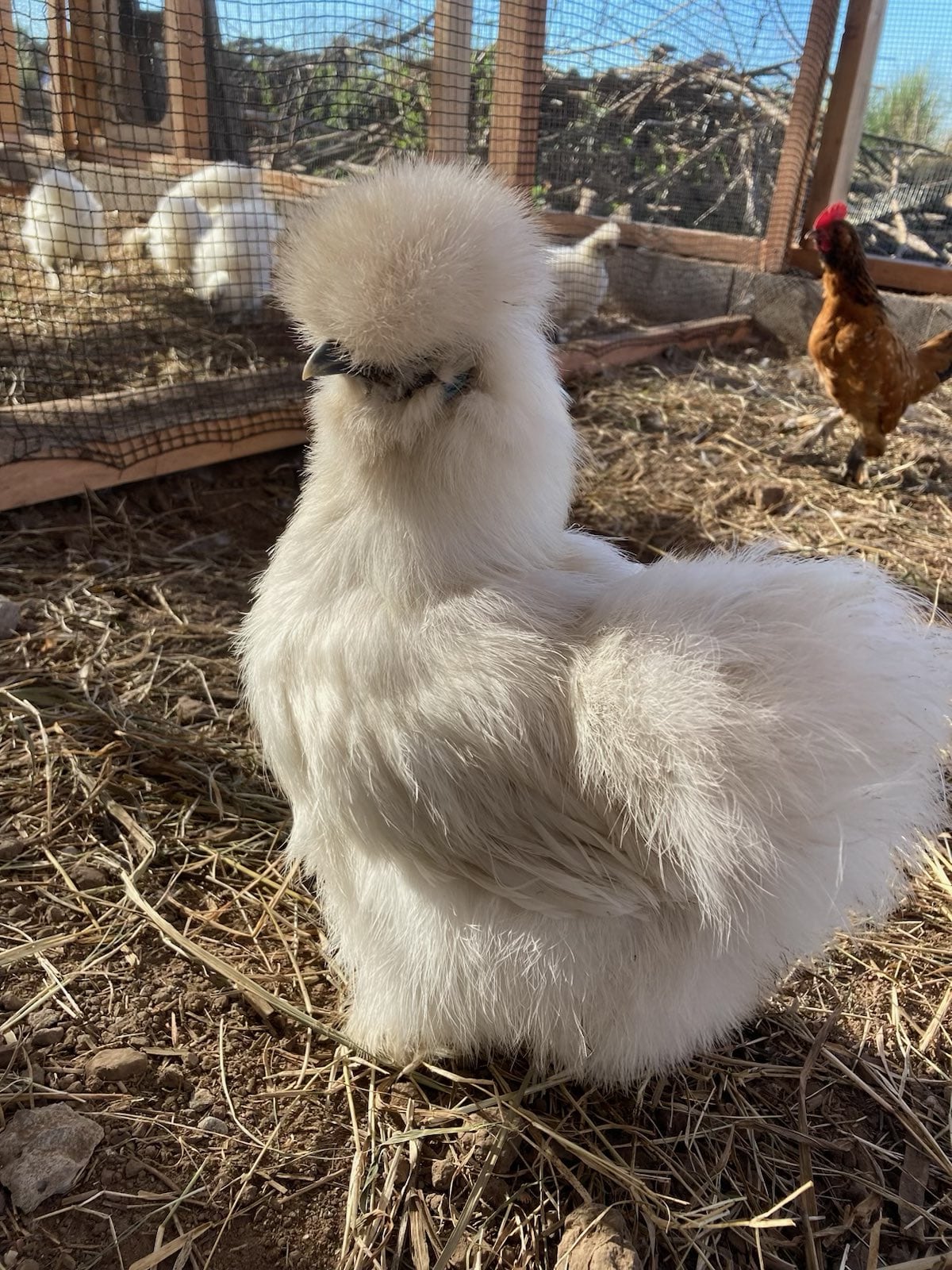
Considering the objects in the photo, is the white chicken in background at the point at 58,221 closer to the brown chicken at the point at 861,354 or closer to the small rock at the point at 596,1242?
the brown chicken at the point at 861,354

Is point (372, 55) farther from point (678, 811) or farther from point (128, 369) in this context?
point (678, 811)

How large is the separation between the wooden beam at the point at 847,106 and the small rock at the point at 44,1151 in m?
5.78

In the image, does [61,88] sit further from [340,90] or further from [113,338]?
[113,338]

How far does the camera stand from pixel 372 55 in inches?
151

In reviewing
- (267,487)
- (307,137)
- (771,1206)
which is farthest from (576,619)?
(307,137)

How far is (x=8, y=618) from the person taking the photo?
2.22 metres

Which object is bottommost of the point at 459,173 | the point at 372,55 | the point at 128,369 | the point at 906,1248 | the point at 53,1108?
the point at 906,1248

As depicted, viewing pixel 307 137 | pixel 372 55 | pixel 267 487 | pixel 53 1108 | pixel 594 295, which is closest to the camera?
pixel 53 1108

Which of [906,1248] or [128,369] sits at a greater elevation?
[128,369]

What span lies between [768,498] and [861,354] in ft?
3.14

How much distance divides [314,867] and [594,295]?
4860 millimetres

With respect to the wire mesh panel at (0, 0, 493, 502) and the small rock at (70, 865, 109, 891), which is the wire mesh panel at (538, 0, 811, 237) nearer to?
the wire mesh panel at (0, 0, 493, 502)

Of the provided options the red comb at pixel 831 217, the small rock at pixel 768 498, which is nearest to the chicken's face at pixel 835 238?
the red comb at pixel 831 217

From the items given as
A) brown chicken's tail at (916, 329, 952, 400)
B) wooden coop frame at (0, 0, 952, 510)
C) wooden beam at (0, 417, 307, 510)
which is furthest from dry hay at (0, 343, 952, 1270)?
brown chicken's tail at (916, 329, 952, 400)
